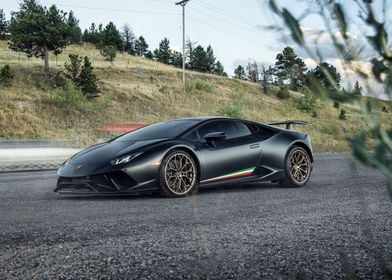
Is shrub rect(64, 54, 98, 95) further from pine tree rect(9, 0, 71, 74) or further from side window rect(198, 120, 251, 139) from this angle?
side window rect(198, 120, 251, 139)

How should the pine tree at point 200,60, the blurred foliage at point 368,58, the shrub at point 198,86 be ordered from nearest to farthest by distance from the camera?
the blurred foliage at point 368,58
the shrub at point 198,86
the pine tree at point 200,60

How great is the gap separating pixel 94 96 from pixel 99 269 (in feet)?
139

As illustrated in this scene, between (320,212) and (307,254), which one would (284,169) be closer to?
(320,212)

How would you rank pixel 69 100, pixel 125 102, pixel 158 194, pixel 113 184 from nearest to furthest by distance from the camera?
pixel 113 184 < pixel 158 194 < pixel 69 100 < pixel 125 102

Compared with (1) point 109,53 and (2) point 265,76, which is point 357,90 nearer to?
(2) point 265,76

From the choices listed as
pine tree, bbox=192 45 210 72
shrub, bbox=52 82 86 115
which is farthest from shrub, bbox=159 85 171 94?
pine tree, bbox=192 45 210 72

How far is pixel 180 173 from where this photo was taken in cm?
760

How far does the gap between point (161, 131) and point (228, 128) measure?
107 centimetres

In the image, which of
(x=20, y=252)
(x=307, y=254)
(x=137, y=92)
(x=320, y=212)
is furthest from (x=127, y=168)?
(x=137, y=92)

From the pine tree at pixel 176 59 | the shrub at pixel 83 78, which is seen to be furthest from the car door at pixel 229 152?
the pine tree at pixel 176 59

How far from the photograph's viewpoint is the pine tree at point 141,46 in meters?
123

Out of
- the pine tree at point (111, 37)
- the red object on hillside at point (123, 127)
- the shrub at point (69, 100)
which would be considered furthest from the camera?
the pine tree at point (111, 37)

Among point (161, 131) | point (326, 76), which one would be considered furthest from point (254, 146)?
point (326, 76)

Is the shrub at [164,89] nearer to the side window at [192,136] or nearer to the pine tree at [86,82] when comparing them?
→ the pine tree at [86,82]
